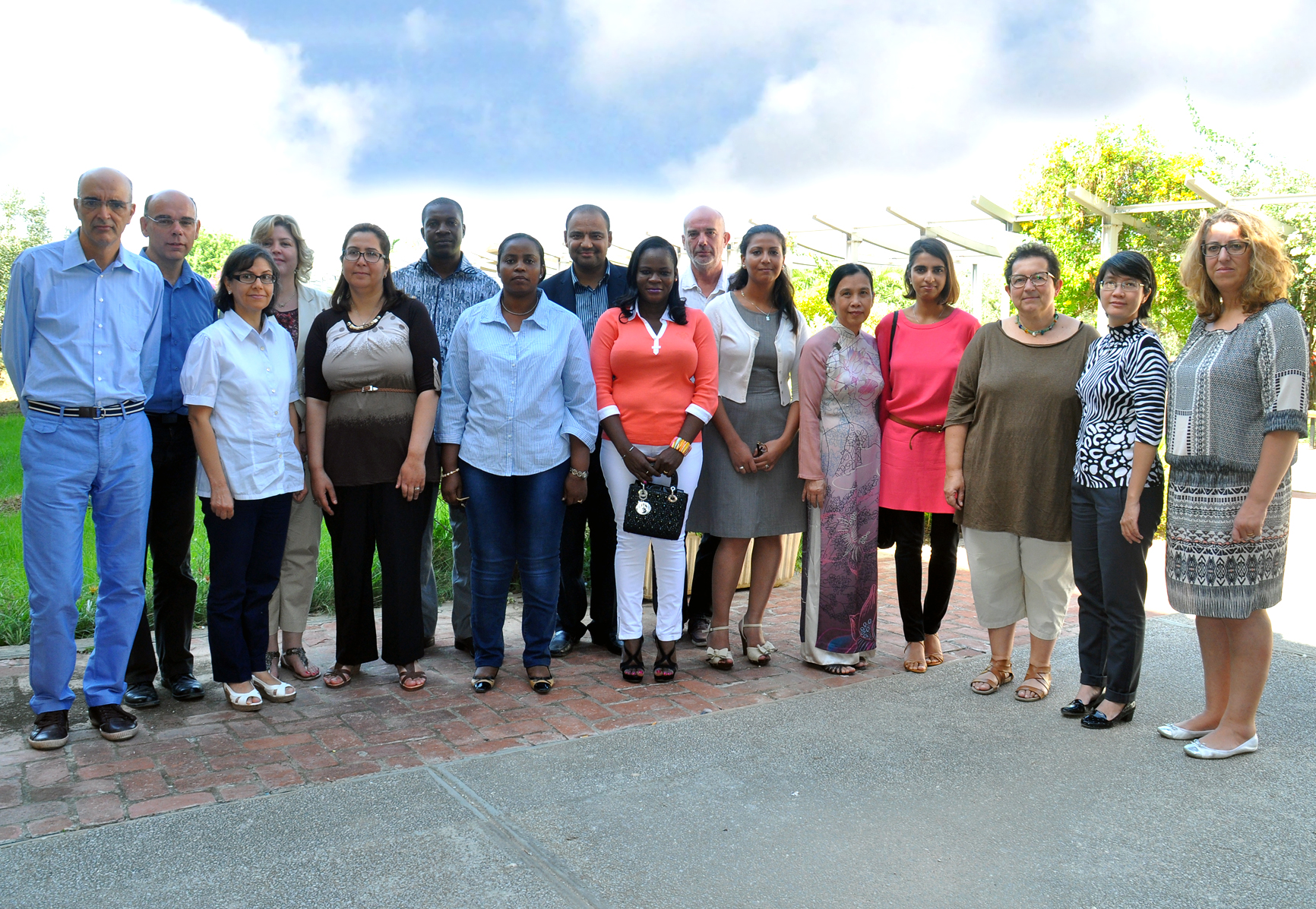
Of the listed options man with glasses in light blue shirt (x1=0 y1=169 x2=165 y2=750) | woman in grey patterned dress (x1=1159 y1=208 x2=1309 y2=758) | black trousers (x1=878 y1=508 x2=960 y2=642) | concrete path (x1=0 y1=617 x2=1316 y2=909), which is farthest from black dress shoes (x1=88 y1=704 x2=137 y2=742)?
woman in grey patterned dress (x1=1159 y1=208 x2=1309 y2=758)

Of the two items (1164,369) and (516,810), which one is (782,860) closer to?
(516,810)

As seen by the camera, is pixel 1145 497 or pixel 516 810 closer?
pixel 516 810

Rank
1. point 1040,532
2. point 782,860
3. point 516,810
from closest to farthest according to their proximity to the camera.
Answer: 1. point 782,860
2. point 516,810
3. point 1040,532

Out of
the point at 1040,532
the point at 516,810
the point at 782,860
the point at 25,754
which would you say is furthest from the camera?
the point at 1040,532

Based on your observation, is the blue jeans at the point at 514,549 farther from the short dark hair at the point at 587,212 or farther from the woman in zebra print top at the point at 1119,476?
the woman in zebra print top at the point at 1119,476

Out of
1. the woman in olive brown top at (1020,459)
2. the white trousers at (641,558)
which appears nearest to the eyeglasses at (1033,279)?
the woman in olive brown top at (1020,459)

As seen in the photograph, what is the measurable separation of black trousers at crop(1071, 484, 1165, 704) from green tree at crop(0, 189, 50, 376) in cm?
2363

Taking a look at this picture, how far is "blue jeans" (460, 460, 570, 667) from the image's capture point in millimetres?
4602

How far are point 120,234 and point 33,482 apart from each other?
1.03 metres

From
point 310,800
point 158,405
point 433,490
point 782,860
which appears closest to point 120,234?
point 158,405

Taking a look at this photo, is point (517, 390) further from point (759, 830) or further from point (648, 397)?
point (759, 830)

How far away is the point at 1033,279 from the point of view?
Result: 173 inches

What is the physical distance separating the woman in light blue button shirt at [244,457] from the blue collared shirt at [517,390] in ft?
2.36

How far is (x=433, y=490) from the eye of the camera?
493 centimetres
